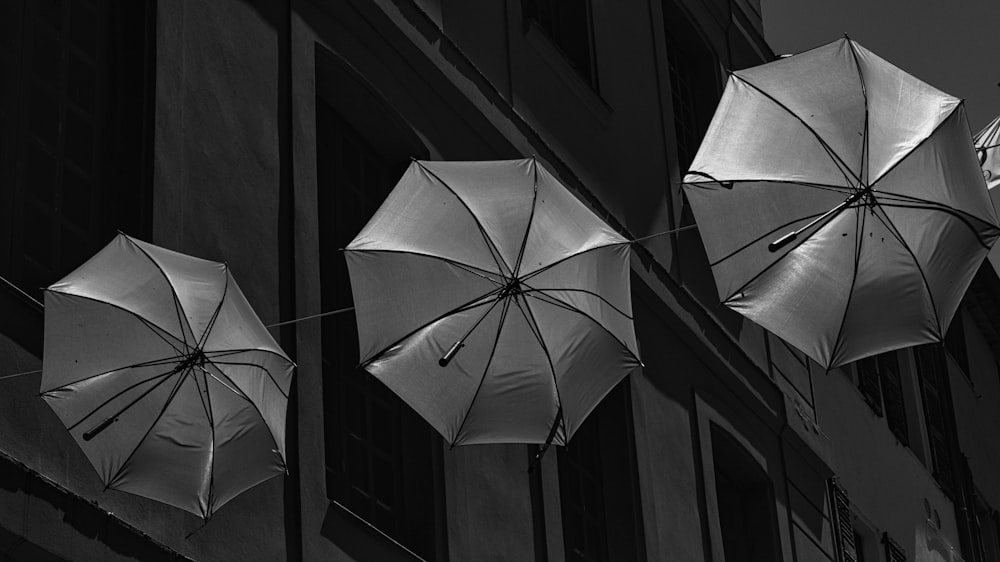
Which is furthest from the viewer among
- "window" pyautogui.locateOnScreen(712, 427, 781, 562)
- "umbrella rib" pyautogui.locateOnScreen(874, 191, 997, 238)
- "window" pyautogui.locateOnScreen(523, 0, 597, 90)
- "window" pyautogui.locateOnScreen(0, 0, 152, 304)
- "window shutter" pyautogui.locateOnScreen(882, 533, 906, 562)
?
"window shutter" pyautogui.locateOnScreen(882, 533, 906, 562)

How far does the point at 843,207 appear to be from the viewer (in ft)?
49.8

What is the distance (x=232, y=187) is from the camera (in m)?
15.4

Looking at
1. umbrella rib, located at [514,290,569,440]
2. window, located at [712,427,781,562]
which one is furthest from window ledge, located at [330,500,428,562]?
window, located at [712,427,781,562]

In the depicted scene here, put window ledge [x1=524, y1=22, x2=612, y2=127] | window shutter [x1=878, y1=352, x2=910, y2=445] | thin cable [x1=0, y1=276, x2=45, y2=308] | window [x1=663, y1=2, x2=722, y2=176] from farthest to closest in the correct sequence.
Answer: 1. window shutter [x1=878, y1=352, x2=910, y2=445]
2. window [x1=663, y1=2, x2=722, y2=176]
3. window ledge [x1=524, y1=22, x2=612, y2=127]
4. thin cable [x1=0, y1=276, x2=45, y2=308]

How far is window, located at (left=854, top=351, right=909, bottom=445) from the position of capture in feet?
94.1

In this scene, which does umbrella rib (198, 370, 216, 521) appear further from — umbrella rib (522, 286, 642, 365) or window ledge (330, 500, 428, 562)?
umbrella rib (522, 286, 642, 365)

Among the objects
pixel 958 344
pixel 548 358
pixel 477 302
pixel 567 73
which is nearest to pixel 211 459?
pixel 477 302

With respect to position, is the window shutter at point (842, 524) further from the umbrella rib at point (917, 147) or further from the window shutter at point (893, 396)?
the umbrella rib at point (917, 147)

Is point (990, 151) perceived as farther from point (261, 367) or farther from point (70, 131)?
point (261, 367)

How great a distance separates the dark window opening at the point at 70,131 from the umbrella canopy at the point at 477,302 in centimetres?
172

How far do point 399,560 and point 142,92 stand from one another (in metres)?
3.93

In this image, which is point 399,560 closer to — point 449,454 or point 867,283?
point 449,454

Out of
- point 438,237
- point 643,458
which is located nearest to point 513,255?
point 438,237

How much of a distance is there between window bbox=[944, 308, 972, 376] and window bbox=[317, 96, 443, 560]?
781 inches
